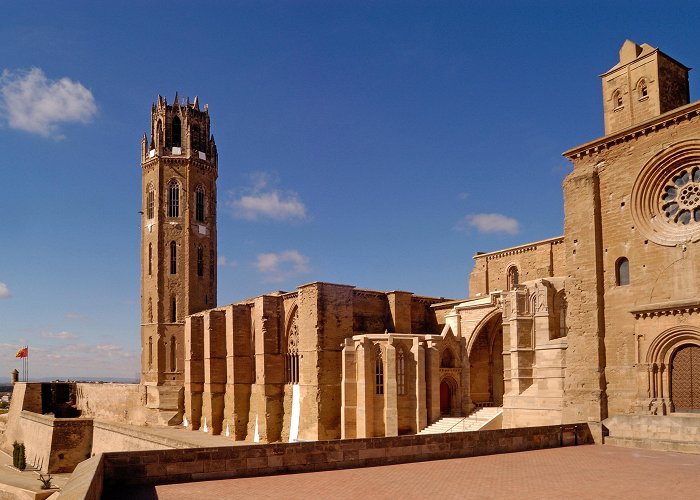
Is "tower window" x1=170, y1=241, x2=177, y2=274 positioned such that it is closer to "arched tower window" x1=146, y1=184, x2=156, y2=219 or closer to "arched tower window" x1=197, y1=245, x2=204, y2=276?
"arched tower window" x1=197, y1=245, x2=204, y2=276

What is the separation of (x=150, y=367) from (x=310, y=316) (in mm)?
22375

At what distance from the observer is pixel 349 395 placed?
32406mm

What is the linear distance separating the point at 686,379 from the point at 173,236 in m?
41.6

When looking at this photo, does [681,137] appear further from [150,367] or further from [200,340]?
[150,367]

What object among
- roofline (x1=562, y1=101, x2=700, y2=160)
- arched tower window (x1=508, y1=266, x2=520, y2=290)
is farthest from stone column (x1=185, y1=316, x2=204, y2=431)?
roofline (x1=562, y1=101, x2=700, y2=160)

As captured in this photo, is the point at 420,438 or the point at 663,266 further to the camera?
the point at 663,266

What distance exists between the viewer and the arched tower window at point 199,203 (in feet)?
173

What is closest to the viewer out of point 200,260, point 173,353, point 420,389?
point 420,389

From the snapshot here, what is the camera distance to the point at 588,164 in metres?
19.7

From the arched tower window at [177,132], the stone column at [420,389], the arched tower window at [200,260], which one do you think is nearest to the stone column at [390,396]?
the stone column at [420,389]

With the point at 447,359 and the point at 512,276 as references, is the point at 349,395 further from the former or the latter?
the point at 512,276

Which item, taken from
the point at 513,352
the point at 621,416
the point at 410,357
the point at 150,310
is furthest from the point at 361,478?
the point at 150,310

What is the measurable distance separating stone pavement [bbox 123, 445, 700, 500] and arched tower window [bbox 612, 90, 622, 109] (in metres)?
10.4

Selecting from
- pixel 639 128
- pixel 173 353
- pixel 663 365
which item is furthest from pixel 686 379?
pixel 173 353
